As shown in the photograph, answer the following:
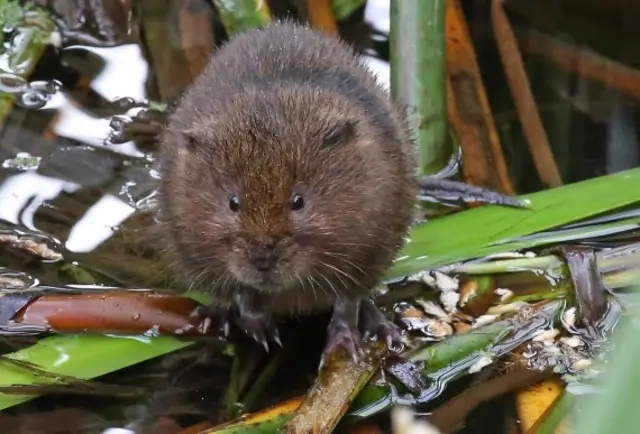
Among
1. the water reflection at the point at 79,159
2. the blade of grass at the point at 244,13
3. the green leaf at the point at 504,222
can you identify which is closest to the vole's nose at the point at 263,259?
the green leaf at the point at 504,222

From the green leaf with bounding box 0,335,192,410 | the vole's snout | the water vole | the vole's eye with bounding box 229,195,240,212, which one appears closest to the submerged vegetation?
the green leaf with bounding box 0,335,192,410

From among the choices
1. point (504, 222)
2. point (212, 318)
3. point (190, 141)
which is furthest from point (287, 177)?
point (504, 222)

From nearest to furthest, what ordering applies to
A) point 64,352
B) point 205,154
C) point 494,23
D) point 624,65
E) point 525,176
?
point 205,154
point 64,352
point 525,176
point 624,65
point 494,23

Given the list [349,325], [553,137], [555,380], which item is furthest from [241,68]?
[553,137]

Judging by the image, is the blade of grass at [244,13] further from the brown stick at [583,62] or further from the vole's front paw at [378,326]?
the vole's front paw at [378,326]

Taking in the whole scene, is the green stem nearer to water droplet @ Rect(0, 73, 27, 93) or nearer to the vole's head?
the vole's head

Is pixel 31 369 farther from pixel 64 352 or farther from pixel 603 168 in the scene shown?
pixel 603 168

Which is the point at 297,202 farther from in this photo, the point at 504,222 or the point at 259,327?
the point at 504,222
